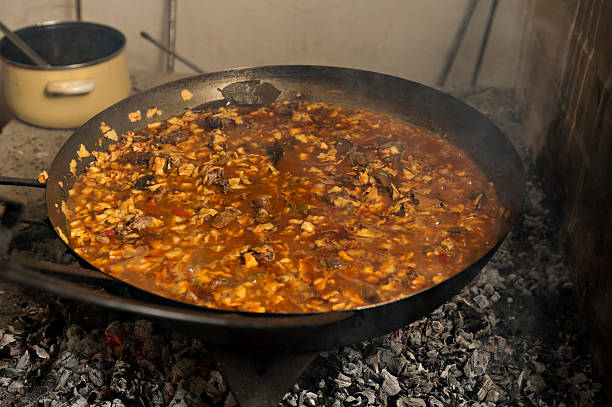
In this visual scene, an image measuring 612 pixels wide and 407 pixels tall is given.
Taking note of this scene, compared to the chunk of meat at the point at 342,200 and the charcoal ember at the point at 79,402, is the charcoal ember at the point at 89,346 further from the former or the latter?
the chunk of meat at the point at 342,200

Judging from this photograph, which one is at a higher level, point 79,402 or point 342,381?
point 342,381

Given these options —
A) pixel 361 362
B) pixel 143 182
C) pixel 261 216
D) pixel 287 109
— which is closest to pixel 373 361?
pixel 361 362

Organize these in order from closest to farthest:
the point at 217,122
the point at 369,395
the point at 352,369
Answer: the point at 369,395, the point at 352,369, the point at 217,122

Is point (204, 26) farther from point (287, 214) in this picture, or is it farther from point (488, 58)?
point (287, 214)

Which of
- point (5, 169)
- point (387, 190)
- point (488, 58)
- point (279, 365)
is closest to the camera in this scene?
point (279, 365)

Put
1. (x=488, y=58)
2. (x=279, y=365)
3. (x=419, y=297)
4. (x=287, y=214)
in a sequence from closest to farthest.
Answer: (x=419, y=297)
(x=279, y=365)
(x=287, y=214)
(x=488, y=58)

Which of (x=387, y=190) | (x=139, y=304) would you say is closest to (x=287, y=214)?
(x=387, y=190)

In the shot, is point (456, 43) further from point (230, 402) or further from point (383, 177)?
point (230, 402)
